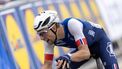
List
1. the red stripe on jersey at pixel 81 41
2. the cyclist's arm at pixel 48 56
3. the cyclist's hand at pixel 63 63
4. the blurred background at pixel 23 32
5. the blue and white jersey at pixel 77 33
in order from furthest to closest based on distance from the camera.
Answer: the blurred background at pixel 23 32 < the cyclist's arm at pixel 48 56 < the blue and white jersey at pixel 77 33 < the red stripe on jersey at pixel 81 41 < the cyclist's hand at pixel 63 63

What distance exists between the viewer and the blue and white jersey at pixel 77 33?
5.86 m

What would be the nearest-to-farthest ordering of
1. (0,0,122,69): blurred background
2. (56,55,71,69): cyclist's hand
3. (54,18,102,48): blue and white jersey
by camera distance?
(56,55,71,69): cyclist's hand, (54,18,102,48): blue and white jersey, (0,0,122,69): blurred background

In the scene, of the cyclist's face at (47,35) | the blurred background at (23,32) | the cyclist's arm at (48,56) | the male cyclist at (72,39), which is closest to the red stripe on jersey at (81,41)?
the male cyclist at (72,39)

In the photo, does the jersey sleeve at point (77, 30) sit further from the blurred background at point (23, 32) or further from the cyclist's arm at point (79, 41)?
the blurred background at point (23, 32)

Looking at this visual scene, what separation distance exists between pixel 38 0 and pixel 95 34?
13.3 ft

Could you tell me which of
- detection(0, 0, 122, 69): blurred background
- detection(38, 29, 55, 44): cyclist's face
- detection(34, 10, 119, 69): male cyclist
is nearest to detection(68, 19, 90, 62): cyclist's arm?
detection(34, 10, 119, 69): male cyclist

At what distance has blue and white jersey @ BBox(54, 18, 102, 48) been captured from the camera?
5.86m

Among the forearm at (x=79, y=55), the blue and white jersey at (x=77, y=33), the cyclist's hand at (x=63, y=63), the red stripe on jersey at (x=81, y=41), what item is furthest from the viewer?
the blue and white jersey at (x=77, y=33)

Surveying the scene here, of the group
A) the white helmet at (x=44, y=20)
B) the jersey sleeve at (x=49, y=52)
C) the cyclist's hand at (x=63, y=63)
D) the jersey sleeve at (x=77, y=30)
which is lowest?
the cyclist's hand at (x=63, y=63)

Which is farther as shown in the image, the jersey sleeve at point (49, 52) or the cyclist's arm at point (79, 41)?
the jersey sleeve at point (49, 52)

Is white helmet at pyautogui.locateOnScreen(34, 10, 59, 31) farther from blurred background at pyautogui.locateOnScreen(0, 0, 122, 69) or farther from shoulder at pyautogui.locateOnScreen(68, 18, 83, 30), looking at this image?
Result: blurred background at pyautogui.locateOnScreen(0, 0, 122, 69)

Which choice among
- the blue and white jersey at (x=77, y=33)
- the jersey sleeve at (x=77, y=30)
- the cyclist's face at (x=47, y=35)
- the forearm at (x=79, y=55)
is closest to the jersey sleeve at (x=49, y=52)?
the blue and white jersey at (x=77, y=33)

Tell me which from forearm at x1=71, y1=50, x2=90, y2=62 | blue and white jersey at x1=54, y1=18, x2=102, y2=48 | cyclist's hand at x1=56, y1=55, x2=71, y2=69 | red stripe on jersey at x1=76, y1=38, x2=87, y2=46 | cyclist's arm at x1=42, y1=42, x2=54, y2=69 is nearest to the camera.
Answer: cyclist's hand at x1=56, y1=55, x2=71, y2=69

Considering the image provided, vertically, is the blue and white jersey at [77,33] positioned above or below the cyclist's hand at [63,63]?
above
